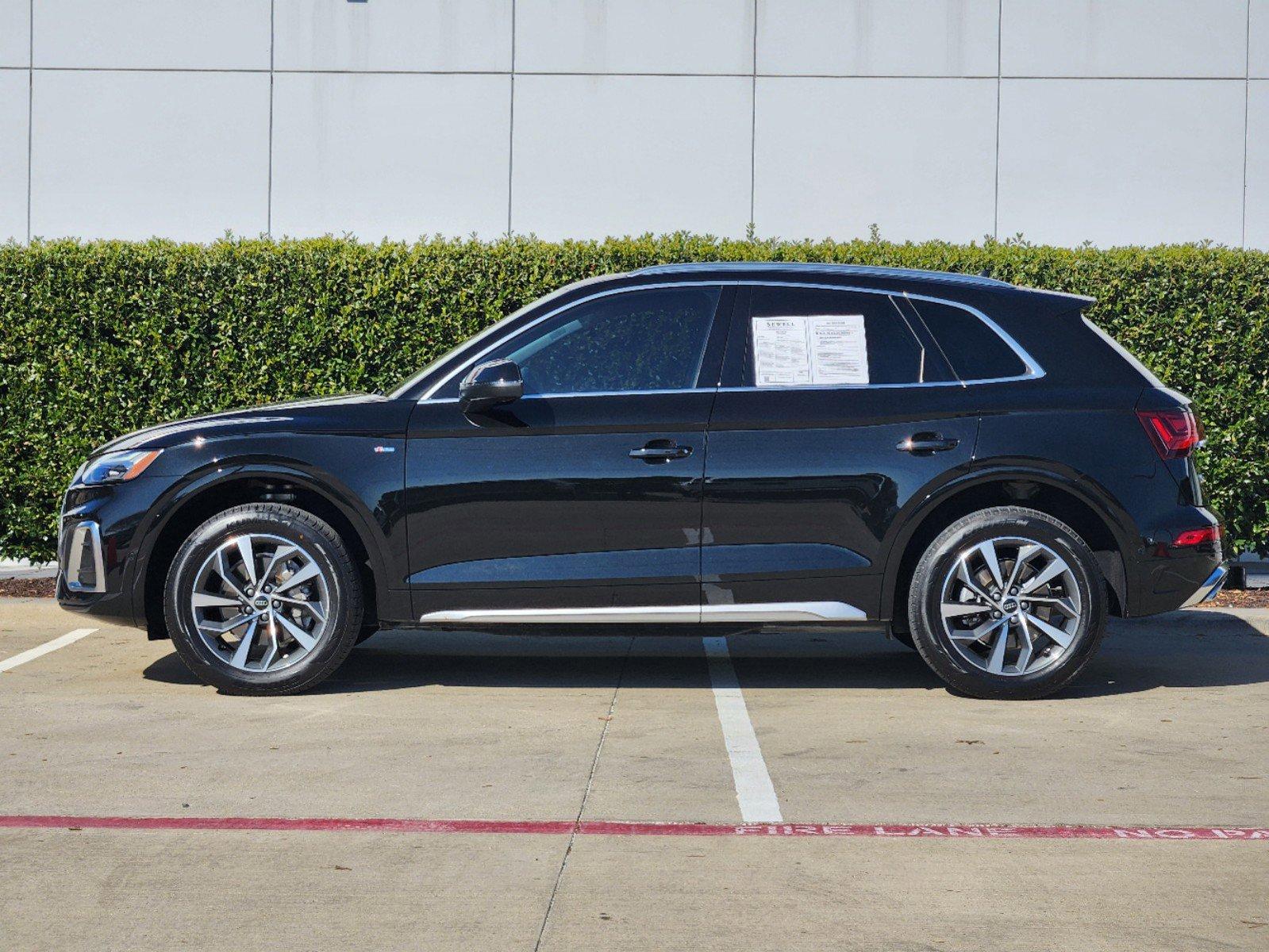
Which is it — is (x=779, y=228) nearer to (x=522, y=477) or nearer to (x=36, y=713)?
(x=522, y=477)

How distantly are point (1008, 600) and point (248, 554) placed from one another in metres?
3.30

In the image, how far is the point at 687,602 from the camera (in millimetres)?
6469

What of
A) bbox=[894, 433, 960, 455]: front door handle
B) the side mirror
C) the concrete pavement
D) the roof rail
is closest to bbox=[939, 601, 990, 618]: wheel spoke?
the concrete pavement

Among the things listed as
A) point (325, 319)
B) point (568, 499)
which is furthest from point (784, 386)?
point (325, 319)

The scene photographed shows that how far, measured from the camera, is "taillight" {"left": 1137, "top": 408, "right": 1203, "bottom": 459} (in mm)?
6543

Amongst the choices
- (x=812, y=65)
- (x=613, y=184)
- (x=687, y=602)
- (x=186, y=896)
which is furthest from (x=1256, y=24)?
(x=186, y=896)

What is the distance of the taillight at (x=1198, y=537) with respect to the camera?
21.5ft

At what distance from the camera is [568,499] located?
6.47 metres

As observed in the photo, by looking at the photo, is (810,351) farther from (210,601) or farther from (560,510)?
(210,601)

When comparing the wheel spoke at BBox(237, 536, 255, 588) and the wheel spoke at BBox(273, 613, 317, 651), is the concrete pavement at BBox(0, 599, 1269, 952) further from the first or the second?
the wheel spoke at BBox(237, 536, 255, 588)

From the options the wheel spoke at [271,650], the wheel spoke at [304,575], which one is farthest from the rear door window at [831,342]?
the wheel spoke at [271,650]

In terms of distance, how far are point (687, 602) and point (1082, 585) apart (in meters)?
1.71

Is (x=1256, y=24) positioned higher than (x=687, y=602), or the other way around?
(x=1256, y=24)

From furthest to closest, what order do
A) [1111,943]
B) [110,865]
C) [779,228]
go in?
[779,228] → [110,865] → [1111,943]
